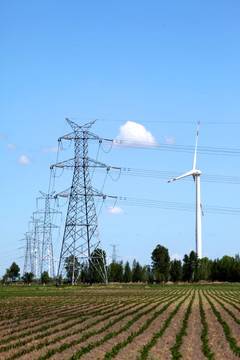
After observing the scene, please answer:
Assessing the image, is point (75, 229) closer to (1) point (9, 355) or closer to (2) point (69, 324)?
(2) point (69, 324)

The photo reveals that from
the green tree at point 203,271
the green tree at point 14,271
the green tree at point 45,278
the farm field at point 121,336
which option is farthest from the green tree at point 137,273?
the farm field at point 121,336

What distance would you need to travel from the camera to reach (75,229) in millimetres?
86625

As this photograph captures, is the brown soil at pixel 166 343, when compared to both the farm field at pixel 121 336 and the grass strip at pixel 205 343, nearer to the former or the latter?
the farm field at pixel 121 336

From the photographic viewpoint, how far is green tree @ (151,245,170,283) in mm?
158400

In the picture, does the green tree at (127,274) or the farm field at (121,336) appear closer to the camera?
the farm field at (121,336)

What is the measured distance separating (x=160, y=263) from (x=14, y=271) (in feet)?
199

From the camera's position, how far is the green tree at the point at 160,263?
15840 centimetres

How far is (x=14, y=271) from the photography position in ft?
642

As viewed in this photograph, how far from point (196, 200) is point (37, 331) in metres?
117

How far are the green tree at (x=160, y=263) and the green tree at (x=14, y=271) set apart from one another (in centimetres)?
5623

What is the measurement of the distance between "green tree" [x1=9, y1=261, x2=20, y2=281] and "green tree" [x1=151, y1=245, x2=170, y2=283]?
5623 cm

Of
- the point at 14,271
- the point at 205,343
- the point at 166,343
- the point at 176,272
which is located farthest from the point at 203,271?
the point at 166,343

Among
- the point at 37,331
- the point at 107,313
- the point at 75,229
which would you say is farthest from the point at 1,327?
the point at 75,229

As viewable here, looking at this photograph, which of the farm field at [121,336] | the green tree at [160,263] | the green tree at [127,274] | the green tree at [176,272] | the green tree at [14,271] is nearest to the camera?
the farm field at [121,336]
